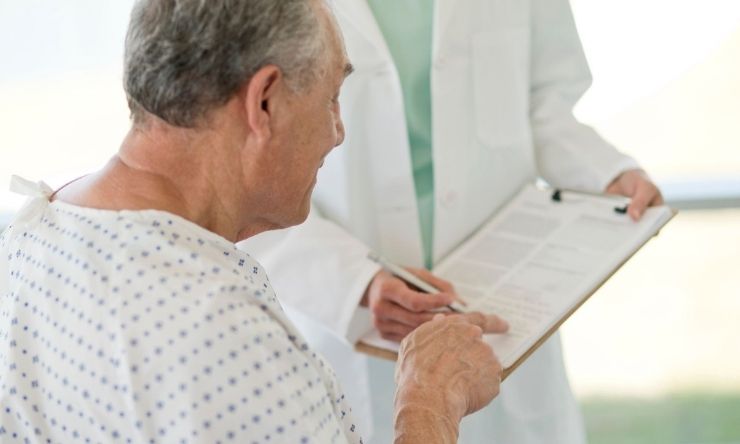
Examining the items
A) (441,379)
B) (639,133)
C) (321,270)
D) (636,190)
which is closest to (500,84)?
(636,190)

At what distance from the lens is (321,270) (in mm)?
1592

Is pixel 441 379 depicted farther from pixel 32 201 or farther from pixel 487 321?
pixel 32 201

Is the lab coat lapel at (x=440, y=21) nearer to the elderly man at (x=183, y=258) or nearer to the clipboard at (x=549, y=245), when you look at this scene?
the clipboard at (x=549, y=245)

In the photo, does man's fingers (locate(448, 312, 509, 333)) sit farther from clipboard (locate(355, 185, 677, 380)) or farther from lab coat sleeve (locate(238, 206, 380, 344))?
lab coat sleeve (locate(238, 206, 380, 344))

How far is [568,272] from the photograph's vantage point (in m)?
1.57

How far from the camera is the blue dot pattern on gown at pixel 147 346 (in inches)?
34.8

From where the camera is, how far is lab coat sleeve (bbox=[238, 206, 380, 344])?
1572 millimetres

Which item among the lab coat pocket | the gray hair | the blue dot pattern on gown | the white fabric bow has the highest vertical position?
the gray hair

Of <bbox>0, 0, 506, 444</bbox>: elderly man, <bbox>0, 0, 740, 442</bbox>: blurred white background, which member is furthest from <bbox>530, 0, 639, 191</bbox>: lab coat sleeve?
<bbox>0, 0, 506, 444</bbox>: elderly man

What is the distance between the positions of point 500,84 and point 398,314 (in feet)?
1.39

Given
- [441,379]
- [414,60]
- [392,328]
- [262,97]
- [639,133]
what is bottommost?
[639,133]

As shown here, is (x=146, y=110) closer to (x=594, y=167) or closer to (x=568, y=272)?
(x=568, y=272)

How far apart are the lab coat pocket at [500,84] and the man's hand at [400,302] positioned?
28 centimetres

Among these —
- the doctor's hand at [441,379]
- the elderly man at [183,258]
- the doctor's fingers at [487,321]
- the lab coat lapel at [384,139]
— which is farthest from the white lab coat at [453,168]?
the elderly man at [183,258]
